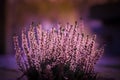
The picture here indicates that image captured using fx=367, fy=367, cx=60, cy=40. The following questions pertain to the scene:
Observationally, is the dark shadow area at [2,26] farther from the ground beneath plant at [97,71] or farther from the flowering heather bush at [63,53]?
the flowering heather bush at [63,53]

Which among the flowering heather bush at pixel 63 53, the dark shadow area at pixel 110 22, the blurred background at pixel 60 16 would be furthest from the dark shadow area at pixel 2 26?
the flowering heather bush at pixel 63 53

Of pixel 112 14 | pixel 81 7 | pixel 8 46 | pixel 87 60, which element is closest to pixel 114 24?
pixel 112 14

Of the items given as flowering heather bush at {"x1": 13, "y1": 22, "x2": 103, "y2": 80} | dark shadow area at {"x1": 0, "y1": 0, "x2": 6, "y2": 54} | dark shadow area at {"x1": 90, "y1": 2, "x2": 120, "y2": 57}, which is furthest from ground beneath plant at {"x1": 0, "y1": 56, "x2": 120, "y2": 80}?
dark shadow area at {"x1": 90, "y1": 2, "x2": 120, "y2": 57}

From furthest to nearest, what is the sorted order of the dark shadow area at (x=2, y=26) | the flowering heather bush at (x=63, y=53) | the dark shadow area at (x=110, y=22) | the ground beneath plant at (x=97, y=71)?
the dark shadow area at (x=110, y=22)
the dark shadow area at (x=2, y=26)
the ground beneath plant at (x=97, y=71)
the flowering heather bush at (x=63, y=53)

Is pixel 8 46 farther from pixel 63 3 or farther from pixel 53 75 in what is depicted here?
pixel 53 75

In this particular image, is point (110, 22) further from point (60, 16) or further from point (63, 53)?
point (63, 53)

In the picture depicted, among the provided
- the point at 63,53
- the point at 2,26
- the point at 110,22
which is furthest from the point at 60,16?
the point at 63,53
